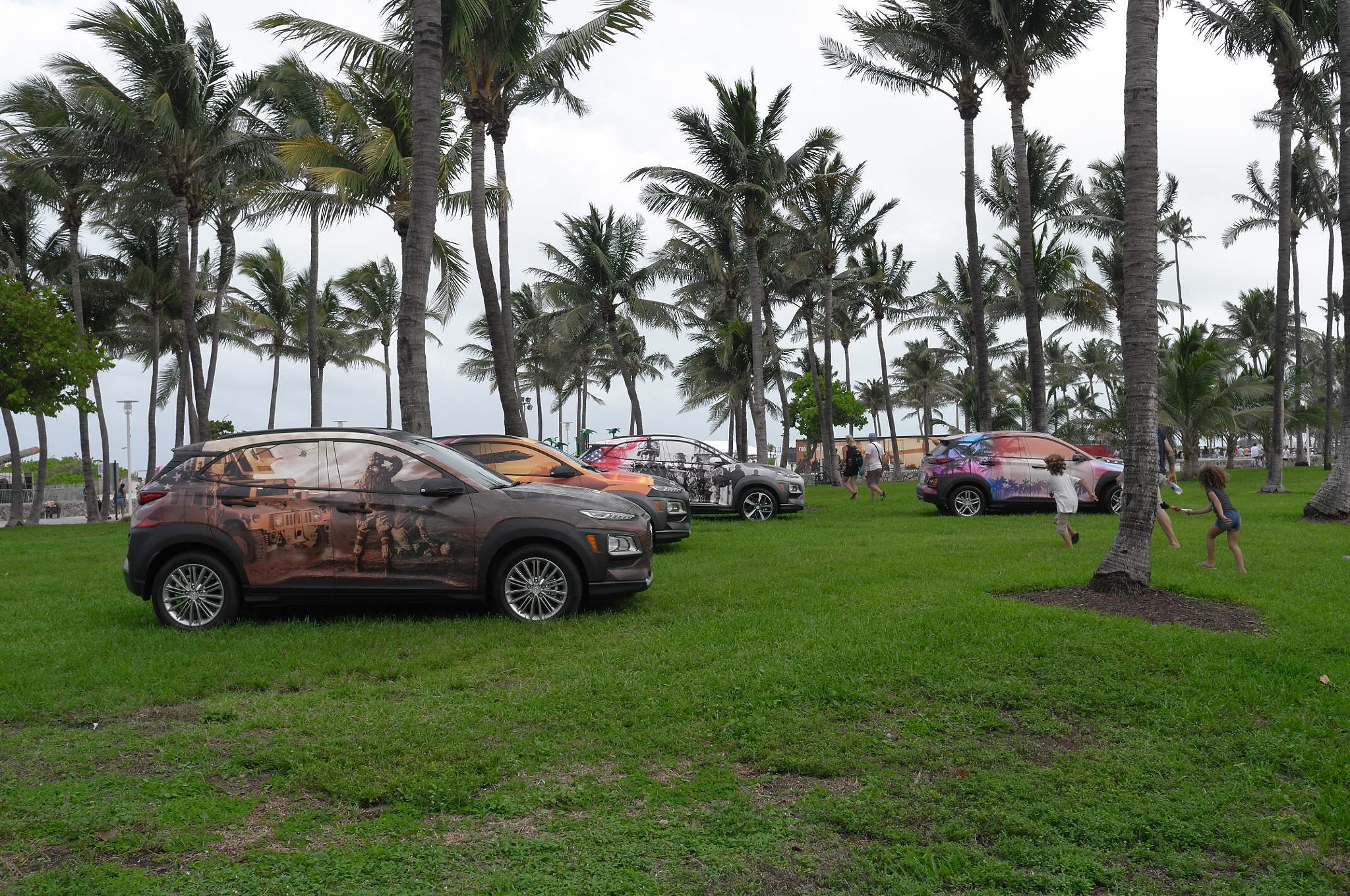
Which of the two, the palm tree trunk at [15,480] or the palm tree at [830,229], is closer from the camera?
the palm tree trunk at [15,480]

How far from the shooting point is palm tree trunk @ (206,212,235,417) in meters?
31.1

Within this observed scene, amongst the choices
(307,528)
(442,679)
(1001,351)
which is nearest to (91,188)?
(307,528)

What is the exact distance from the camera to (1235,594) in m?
8.08

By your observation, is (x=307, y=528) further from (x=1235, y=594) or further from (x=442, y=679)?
(x=1235, y=594)

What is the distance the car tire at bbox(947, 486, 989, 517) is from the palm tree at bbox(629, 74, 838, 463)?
796 centimetres

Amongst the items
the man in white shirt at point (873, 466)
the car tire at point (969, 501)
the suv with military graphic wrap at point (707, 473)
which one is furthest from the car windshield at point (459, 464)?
the man in white shirt at point (873, 466)

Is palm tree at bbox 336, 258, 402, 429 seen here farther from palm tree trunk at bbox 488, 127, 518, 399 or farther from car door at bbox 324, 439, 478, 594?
car door at bbox 324, 439, 478, 594

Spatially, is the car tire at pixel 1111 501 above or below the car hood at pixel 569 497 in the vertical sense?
below

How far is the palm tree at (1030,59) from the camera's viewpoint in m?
21.7

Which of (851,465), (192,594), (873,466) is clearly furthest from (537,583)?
(851,465)

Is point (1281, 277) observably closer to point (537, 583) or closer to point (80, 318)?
point (537, 583)

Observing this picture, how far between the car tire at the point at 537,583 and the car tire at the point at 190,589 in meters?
2.27

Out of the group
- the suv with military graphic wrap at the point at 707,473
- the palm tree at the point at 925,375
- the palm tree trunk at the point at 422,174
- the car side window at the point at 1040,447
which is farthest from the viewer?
the palm tree at the point at 925,375

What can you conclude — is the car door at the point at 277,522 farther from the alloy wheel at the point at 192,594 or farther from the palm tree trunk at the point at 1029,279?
the palm tree trunk at the point at 1029,279
